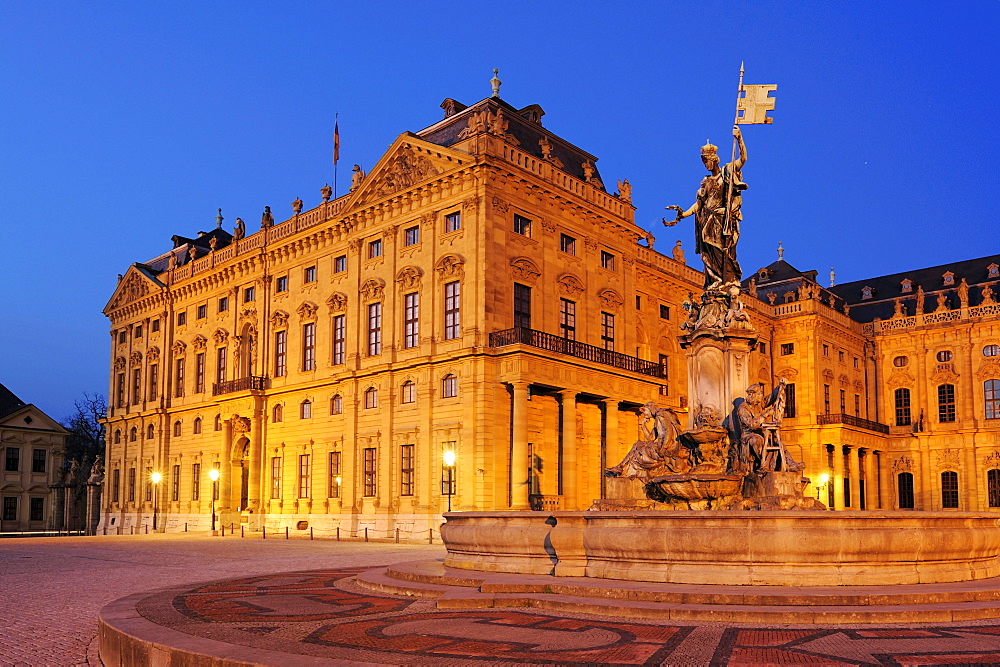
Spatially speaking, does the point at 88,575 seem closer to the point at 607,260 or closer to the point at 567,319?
the point at 567,319

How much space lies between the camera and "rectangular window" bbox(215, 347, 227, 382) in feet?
188

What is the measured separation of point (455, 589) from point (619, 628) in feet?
12.9

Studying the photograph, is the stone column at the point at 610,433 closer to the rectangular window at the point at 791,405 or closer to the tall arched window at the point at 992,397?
the rectangular window at the point at 791,405

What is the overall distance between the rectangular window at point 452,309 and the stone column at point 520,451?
4378mm

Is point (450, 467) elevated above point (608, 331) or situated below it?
below

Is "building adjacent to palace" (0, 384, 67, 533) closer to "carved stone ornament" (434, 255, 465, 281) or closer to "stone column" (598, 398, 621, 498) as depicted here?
"carved stone ornament" (434, 255, 465, 281)

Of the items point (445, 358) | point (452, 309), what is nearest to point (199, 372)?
point (452, 309)

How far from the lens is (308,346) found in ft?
165

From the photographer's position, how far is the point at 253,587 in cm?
1562

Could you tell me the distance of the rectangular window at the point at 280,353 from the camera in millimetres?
51803

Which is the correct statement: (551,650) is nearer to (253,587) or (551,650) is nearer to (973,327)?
(253,587)

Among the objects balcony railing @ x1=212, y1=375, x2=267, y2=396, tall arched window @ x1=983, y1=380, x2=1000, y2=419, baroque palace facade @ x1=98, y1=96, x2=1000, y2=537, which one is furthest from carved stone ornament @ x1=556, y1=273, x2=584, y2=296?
tall arched window @ x1=983, y1=380, x2=1000, y2=419

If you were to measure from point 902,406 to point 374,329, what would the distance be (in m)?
48.0

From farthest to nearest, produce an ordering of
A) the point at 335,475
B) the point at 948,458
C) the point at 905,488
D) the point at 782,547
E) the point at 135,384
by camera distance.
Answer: the point at 905,488, the point at 948,458, the point at 135,384, the point at 335,475, the point at 782,547
